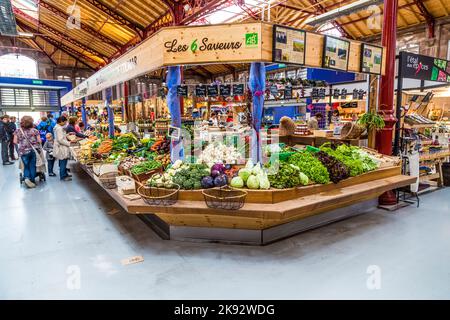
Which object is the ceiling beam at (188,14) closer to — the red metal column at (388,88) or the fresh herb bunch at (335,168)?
the red metal column at (388,88)

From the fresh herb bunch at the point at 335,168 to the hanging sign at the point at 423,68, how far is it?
2.89 metres

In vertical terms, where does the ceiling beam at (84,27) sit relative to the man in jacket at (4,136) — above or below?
above

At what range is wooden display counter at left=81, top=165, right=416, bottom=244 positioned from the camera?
3416mm

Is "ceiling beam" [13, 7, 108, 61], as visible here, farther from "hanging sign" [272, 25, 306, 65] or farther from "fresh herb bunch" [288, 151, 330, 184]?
"fresh herb bunch" [288, 151, 330, 184]

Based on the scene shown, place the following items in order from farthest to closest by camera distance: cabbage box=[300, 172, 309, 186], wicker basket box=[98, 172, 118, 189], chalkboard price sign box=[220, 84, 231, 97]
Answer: chalkboard price sign box=[220, 84, 231, 97], wicker basket box=[98, 172, 118, 189], cabbage box=[300, 172, 309, 186]

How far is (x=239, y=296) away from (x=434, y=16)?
50.0ft

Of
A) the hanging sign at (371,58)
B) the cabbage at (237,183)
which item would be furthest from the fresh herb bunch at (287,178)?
the hanging sign at (371,58)

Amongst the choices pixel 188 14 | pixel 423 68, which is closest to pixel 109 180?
pixel 423 68

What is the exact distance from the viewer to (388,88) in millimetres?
5352

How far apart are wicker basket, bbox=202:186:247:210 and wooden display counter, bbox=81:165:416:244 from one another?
2.7 inches

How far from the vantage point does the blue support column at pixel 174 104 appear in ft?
13.6

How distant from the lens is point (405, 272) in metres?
3.14

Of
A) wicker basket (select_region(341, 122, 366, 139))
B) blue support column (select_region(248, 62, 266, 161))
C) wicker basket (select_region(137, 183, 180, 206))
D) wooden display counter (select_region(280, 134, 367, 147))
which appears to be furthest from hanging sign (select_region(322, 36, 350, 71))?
wicker basket (select_region(137, 183, 180, 206))

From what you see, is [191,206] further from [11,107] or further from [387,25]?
[11,107]
